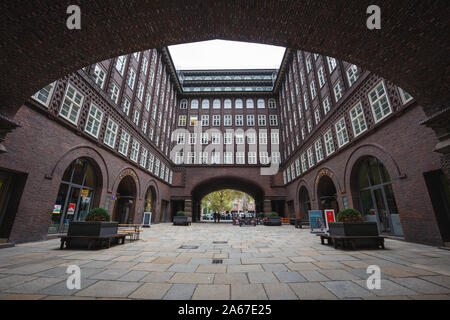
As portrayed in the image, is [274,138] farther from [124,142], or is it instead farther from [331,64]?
[124,142]

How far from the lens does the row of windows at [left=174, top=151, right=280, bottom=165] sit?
30719 millimetres

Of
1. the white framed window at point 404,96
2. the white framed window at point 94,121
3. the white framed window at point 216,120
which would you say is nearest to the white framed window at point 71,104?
the white framed window at point 94,121

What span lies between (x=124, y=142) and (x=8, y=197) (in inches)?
380

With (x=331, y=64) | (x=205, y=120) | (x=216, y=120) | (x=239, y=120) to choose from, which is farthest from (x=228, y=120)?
(x=331, y=64)

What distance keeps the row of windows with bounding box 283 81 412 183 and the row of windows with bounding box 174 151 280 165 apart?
6520 millimetres

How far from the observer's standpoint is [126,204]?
19250mm

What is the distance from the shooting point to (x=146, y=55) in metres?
22.3

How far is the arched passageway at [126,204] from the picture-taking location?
1880 cm

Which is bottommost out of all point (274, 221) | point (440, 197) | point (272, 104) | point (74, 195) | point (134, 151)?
point (274, 221)

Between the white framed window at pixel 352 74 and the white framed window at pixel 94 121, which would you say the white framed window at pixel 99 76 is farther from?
the white framed window at pixel 352 74

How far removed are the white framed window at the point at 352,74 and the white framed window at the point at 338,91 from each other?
0.91 meters

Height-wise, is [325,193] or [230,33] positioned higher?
[230,33]

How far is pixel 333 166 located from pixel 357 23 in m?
12.7
